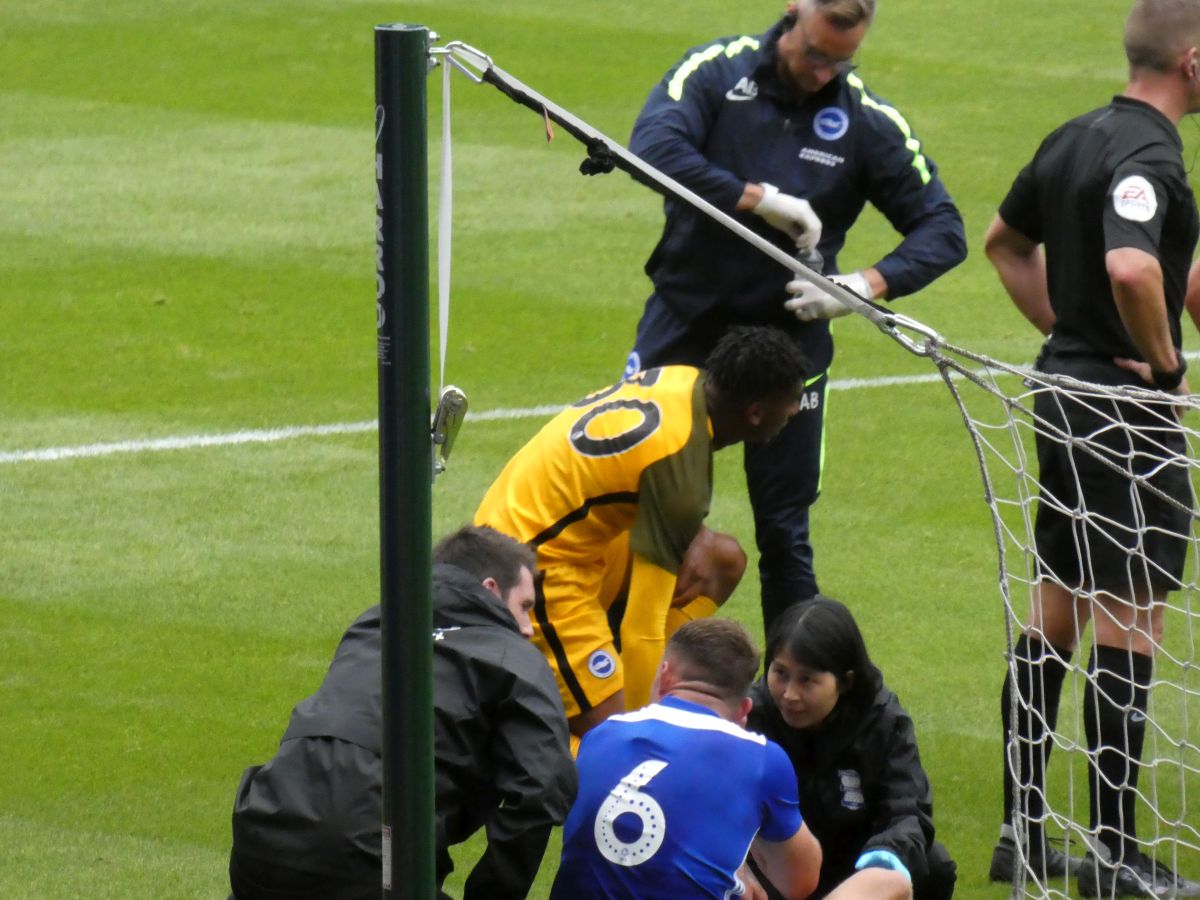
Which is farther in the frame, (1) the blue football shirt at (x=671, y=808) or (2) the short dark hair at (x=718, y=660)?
(2) the short dark hair at (x=718, y=660)

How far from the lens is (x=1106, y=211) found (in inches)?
191

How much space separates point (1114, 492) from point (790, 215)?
134 centimetres

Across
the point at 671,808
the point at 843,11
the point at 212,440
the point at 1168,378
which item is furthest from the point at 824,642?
the point at 212,440

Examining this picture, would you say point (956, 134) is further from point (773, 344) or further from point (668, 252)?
point (773, 344)

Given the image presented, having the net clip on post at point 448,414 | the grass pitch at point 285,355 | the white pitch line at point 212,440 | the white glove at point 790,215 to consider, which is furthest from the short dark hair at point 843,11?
the white pitch line at point 212,440

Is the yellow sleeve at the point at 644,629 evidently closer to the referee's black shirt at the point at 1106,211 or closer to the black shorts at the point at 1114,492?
the black shorts at the point at 1114,492

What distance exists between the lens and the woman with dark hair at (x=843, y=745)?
Answer: 14.7 ft

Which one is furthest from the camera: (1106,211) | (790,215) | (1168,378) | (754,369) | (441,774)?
(790,215)

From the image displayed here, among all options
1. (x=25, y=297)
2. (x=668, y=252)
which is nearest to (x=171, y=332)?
(x=25, y=297)

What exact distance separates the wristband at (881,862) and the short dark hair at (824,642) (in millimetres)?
390

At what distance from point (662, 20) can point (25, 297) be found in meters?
7.49

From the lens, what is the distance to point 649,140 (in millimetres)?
6008

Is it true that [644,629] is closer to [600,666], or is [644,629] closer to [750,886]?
[600,666]

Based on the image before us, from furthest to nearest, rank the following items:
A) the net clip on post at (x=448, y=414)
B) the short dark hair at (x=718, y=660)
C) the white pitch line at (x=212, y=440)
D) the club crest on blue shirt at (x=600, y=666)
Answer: the white pitch line at (x=212, y=440), the club crest on blue shirt at (x=600, y=666), the short dark hair at (x=718, y=660), the net clip on post at (x=448, y=414)
